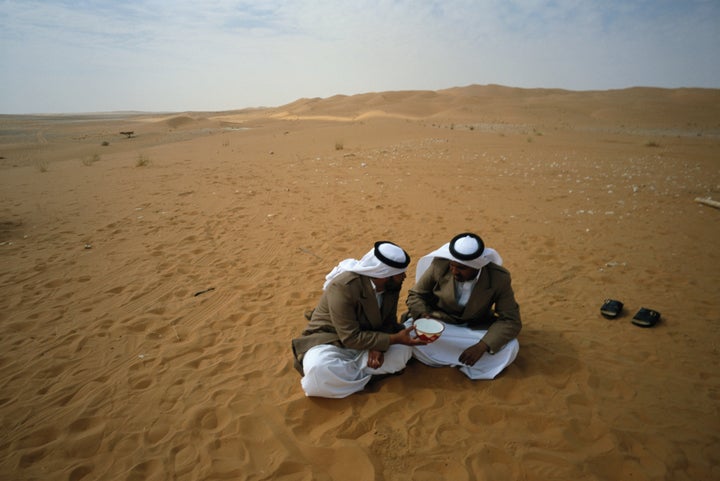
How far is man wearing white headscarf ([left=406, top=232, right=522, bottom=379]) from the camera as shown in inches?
117

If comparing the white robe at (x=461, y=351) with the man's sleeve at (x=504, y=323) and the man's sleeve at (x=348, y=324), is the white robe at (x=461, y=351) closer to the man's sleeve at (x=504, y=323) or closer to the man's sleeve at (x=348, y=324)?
the man's sleeve at (x=504, y=323)

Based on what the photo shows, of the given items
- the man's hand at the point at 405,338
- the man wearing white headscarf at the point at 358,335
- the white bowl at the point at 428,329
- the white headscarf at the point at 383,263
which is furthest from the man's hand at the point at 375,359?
the white headscarf at the point at 383,263

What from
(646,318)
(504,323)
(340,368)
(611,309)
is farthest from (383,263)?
(646,318)

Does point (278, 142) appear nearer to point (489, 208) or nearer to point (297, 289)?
point (489, 208)

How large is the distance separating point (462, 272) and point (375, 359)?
0.94m

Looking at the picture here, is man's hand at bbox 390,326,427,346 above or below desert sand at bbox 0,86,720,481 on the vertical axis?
above

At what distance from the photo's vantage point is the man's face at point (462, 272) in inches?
116

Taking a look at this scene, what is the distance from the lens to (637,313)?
Answer: 3766 millimetres

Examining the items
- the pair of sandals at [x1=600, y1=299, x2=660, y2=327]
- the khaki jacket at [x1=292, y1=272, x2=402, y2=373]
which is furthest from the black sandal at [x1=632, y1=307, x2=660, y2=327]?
the khaki jacket at [x1=292, y1=272, x2=402, y2=373]

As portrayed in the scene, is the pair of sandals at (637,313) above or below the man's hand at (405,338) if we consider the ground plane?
below

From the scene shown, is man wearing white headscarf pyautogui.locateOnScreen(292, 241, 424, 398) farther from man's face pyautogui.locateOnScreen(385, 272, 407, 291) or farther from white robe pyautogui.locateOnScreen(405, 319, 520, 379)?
white robe pyautogui.locateOnScreen(405, 319, 520, 379)

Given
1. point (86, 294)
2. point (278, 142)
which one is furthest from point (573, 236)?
point (278, 142)

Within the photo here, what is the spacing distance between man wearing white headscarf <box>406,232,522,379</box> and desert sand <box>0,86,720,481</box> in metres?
0.17

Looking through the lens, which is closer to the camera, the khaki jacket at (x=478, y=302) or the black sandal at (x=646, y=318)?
the khaki jacket at (x=478, y=302)
